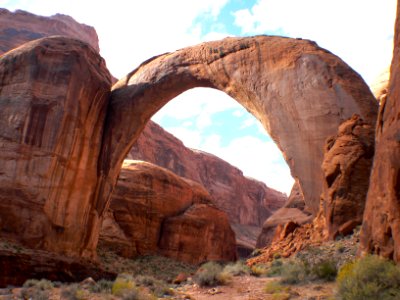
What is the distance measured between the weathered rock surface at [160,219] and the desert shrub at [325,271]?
17.0 metres

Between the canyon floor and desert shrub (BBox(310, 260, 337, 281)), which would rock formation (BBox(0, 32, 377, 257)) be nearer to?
the canyon floor

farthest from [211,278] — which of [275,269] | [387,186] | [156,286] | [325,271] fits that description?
[387,186]

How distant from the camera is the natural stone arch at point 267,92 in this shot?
448 inches

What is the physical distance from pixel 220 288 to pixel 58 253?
264 inches

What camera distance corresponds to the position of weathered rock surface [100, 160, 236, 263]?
25578 mm

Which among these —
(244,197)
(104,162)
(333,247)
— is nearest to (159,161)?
(244,197)

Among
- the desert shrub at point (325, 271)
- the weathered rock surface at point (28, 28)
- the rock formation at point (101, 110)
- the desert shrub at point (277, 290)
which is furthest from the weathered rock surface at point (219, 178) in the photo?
the desert shrub at point (325, 271)

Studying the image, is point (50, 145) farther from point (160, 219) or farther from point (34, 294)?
point (160, 219)

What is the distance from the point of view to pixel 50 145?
14.4 m

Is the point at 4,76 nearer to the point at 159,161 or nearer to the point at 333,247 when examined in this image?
the point at 333,247

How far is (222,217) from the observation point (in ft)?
106

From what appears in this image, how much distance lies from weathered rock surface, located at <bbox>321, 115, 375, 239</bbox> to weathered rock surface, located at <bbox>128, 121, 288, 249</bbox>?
1480 inches

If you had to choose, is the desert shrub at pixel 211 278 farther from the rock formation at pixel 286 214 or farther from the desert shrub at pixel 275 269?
the rock formation at pixel 286 214

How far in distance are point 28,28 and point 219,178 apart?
33.0 m
